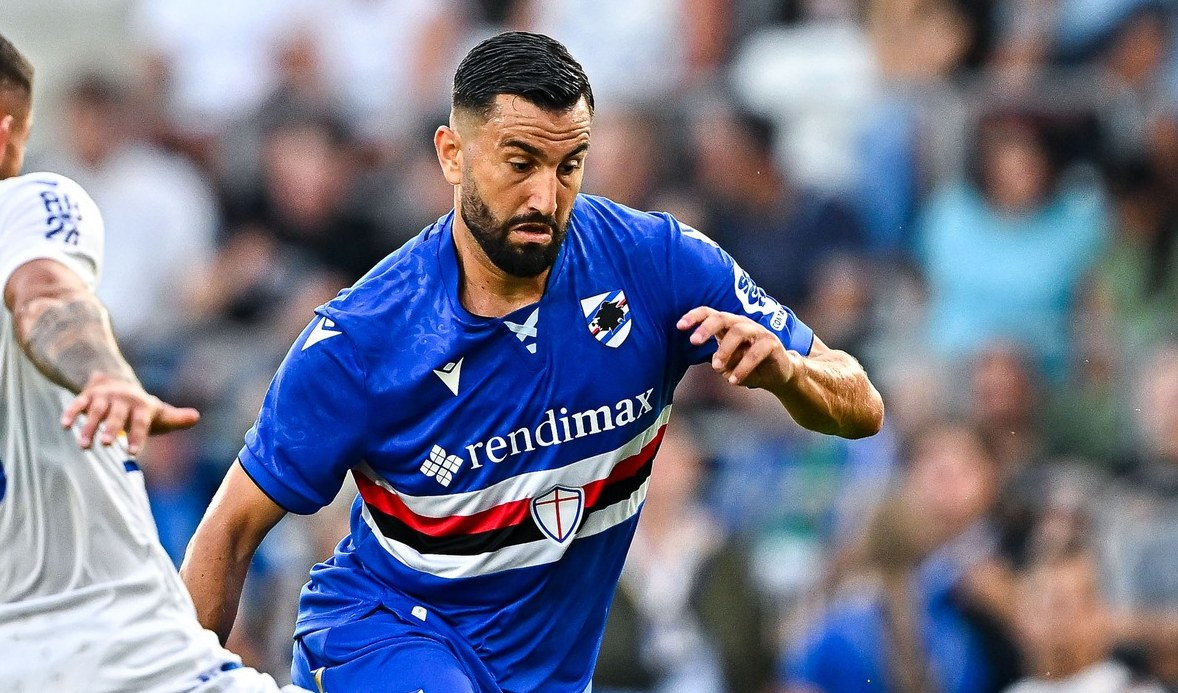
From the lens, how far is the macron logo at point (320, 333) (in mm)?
5012

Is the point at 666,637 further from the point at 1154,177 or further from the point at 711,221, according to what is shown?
the point at 1154,177

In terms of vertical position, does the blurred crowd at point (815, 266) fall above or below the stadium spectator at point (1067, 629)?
above

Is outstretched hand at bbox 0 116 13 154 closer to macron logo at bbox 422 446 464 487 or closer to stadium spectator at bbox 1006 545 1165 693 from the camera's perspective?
macron logo at bbox 422 446 464 487

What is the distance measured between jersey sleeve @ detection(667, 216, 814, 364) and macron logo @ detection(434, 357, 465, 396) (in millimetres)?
636

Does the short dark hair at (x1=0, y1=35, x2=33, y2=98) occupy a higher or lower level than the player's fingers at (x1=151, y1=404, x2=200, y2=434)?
higher

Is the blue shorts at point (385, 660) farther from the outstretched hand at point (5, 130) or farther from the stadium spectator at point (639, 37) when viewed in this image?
the stadium spectator at point (639, 37)

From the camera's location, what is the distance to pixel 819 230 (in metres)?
10.7

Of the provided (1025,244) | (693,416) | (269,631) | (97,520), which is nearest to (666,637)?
(693,416)

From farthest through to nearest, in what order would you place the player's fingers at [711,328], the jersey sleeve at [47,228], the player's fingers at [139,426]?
1. the player's fingers at [711,328]
2. the jersey sleeve at [47,228]
3. the player's fingers at [139,426]

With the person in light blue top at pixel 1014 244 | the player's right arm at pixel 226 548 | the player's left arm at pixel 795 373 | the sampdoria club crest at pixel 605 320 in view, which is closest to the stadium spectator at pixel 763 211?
the person in light blue top at pixel 1014 244

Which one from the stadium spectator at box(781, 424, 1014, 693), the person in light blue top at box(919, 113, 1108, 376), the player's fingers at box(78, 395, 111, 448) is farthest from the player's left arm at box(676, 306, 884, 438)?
the person in light blue top at box(919, 113, 1108, 376)

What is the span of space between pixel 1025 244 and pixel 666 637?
10.4ft

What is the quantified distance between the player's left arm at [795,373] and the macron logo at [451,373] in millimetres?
664

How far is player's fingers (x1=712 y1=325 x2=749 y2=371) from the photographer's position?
14.7 feet
